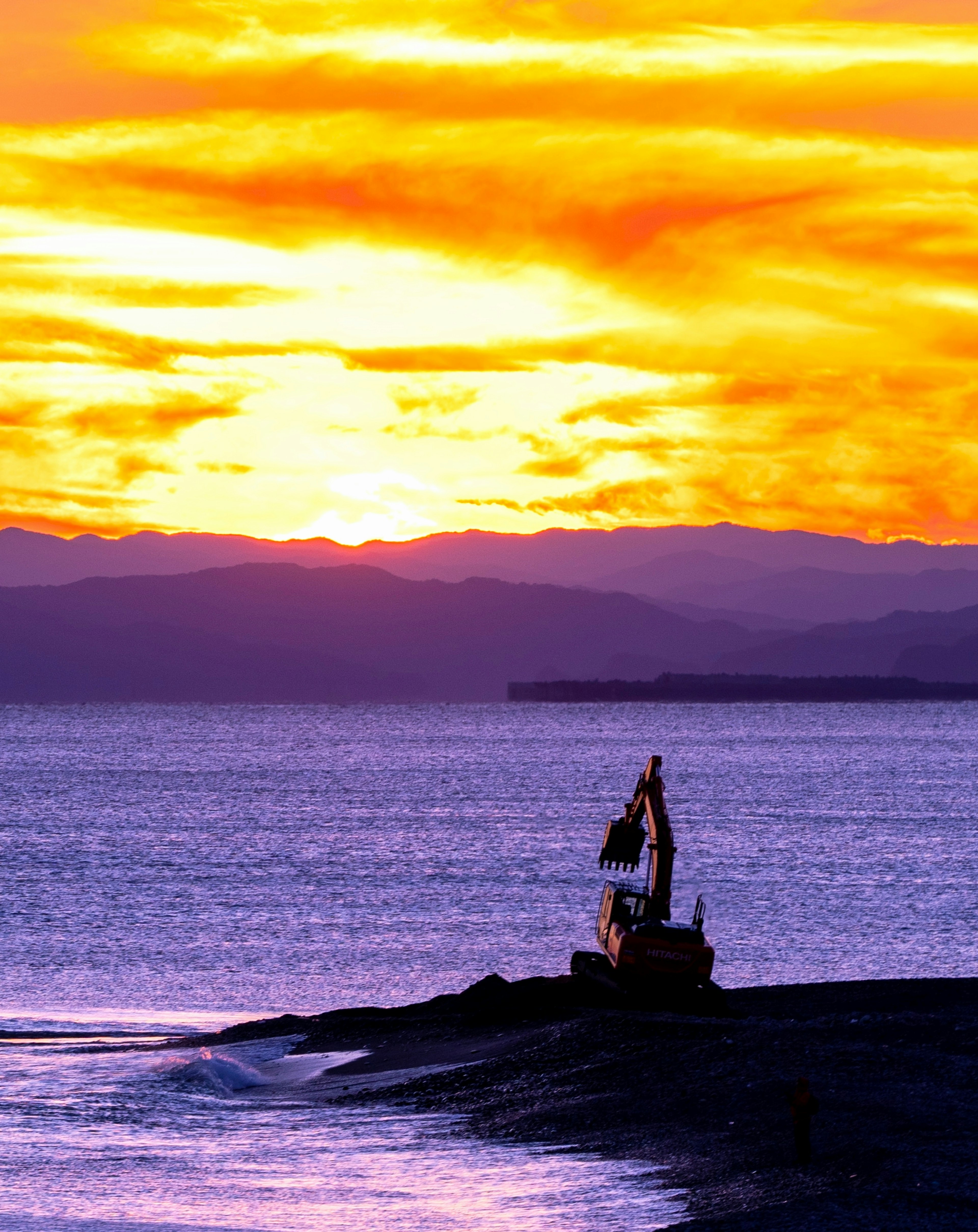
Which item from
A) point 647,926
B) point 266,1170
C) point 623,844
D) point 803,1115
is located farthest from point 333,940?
point 803,1115

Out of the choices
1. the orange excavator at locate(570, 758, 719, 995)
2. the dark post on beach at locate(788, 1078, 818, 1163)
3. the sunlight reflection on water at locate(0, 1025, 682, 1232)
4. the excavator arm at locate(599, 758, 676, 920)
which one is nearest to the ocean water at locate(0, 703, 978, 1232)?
the sunlight reflection on water at locate(0, 1025, 682, 1232)

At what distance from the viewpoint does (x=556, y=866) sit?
8475cm

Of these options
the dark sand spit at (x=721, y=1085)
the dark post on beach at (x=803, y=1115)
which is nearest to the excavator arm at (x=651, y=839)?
the dark sand spit at (x=721, y=1085)

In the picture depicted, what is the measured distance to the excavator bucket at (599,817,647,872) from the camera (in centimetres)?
3459

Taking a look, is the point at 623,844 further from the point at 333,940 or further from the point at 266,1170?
the point at 333,940

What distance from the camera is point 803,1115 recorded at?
1978cm

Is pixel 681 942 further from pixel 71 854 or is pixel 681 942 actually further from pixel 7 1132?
pixel 71 854

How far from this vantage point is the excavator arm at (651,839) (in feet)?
109

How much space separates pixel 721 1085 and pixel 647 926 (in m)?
7.40

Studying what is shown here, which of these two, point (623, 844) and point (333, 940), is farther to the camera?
point (333, 940)

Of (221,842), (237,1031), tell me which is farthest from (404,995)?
(221,842)

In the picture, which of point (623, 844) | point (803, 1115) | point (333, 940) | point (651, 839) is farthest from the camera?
point (333, 940)

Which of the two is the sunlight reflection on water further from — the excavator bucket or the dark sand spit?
A: the excavator bucket

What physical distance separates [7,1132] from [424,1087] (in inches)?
277
